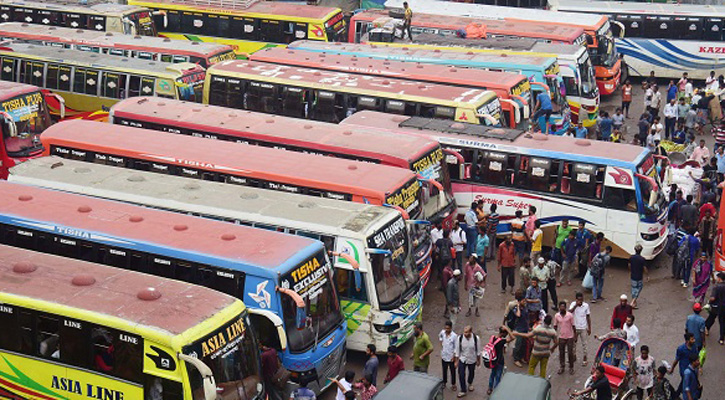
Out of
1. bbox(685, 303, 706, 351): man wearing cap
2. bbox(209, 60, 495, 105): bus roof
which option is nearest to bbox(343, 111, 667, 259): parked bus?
bbox(209, 60, 495, 105): bus roof

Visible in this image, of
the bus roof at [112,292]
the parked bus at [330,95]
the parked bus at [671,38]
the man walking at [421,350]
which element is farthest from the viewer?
the parked bus at [671,38]

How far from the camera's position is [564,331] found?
20047 millimetres

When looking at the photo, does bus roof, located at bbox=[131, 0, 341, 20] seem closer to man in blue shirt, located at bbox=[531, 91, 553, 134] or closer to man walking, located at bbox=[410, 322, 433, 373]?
man in blue shirt, located at bbox=[531, 91, 553, 134]

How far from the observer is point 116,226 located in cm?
1956

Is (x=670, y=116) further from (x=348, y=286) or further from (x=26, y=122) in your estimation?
(x=26, y=122)

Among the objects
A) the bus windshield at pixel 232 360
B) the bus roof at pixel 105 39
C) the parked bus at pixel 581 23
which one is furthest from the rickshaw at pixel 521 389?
the parked bus at pixel 581 23

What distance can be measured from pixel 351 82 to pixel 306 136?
5.04m

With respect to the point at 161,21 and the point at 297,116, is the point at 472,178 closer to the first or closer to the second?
the point at 297,116

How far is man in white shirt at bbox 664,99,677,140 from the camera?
3469 centimetres

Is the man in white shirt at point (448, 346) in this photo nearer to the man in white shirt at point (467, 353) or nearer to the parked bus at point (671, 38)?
the man in white shirt at point (467, 353)

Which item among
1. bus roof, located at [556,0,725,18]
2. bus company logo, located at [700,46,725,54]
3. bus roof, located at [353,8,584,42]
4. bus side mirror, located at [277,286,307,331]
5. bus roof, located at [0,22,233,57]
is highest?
bus roof, located at [556,0,725,18]

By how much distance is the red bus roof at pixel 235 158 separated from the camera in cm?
2239

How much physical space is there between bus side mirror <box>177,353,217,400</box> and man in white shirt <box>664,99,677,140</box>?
23.7 meters

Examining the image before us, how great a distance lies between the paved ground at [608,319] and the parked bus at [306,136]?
88.5 inches
